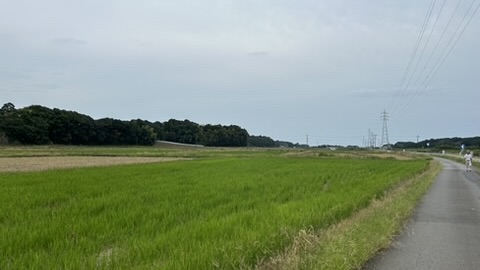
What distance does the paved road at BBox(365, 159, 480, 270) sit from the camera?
19.5 ft

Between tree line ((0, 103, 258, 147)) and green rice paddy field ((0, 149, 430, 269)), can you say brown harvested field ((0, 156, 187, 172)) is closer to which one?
A: green rice paddy field ((0, 149, 430, 269))

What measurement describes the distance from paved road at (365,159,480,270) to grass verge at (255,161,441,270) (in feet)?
0.65

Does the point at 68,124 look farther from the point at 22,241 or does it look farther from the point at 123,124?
the point at 22,241

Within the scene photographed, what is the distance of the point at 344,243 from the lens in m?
6.26

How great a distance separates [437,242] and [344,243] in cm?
214

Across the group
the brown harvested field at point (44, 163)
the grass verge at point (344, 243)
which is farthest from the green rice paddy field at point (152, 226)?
the brown harvested field at point (44, 163)

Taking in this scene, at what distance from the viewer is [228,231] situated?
6.95 metres

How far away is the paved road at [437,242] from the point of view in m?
5.93

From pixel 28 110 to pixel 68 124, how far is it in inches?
334

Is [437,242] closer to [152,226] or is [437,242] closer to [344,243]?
[344,243]

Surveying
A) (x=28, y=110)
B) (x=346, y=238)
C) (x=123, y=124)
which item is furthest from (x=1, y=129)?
(x=346, y=238)

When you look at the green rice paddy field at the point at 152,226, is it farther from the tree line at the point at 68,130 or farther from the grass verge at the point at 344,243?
the tree line at the point at 68,130

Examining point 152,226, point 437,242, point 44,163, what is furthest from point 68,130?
point 437,242

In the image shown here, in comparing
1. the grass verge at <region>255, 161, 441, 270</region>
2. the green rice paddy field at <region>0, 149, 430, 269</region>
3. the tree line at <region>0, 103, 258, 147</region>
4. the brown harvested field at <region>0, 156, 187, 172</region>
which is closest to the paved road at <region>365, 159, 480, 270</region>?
the grass verge at <region>255, 161, 441, 270</region>
